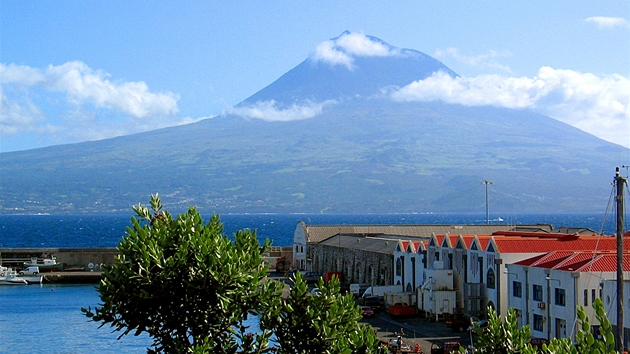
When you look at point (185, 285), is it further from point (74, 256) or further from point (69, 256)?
point (69, 256)

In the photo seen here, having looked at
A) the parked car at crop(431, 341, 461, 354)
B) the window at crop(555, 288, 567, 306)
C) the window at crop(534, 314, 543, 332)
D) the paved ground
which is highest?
the window at crop(555, 288, 567, 306)

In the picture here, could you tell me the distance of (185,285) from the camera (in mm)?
15820

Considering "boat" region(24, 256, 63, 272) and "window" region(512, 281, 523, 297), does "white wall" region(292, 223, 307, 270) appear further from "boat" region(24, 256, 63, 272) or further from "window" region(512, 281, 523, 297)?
"window" region(512, 281, 523, 297)

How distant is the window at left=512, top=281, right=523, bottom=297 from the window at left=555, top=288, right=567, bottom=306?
297 cm

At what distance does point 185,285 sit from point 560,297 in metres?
23.6

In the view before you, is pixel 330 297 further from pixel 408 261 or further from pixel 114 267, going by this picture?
pixel 408 261

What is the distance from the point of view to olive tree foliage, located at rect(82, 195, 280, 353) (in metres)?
15.7

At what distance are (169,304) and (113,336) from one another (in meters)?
31.4

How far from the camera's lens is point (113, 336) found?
4597 cm

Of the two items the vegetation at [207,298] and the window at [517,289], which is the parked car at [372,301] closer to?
the window at [517,289]

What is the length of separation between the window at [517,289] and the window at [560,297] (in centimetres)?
297

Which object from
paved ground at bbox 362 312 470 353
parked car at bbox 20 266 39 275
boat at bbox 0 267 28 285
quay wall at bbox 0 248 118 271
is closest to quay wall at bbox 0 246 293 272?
quay wall at bbox 0 248 118 271

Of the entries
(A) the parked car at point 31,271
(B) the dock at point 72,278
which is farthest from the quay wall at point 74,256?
(A) the parked car at point 31,271

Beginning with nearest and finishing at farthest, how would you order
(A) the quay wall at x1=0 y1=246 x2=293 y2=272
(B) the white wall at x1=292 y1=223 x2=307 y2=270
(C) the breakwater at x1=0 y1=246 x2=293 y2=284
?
(C) the breakwater at x1=0 y1=246 x2=293 y2=284
(B) the white wall at x1=292 y1=223 x2=307 y2=270
(A) the quay wall at x1=0 y1=246 x2=293 y2=272
